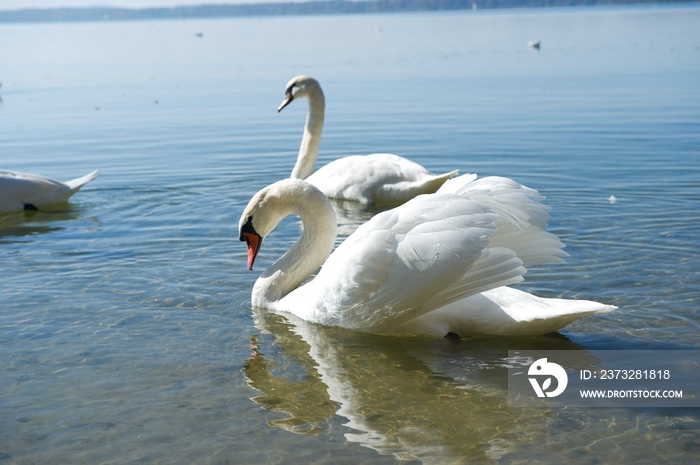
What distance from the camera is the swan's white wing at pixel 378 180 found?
1024 centimetres

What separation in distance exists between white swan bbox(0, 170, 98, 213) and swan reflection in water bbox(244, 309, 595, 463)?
5287 millimetres

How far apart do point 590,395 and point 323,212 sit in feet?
8.55

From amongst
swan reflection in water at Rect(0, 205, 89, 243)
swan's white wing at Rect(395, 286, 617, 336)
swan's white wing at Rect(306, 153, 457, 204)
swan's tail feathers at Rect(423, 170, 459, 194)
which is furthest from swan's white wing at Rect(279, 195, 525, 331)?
swan reflection in water at Rect(0, 205, 89, 243)

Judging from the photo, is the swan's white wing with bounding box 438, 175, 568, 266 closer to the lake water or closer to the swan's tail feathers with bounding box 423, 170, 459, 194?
the lake water

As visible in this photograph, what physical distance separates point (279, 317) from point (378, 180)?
163 inches

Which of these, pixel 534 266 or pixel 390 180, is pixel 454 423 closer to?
pixel 534 266

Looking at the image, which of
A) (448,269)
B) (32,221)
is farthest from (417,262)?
(32,221)

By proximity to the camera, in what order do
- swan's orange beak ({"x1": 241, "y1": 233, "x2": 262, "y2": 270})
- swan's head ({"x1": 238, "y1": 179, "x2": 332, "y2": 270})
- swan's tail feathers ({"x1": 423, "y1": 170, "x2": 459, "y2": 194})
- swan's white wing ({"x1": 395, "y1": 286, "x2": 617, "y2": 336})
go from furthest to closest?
1. swan's tail feathers ({"x1": 423, "y1": 170, "x2": 459, "y2": 194})
2. swan's orange beak ({"x1": 241, "y1": 233, "x2": 262, "y2": 270})
3. swan's head ({"x1": 238, "y1": 179, "x2": 332, "y2": 270})
4. swan's white wing ({"x1": 395, "y1": 286, "x2": 617, "y2": 336})

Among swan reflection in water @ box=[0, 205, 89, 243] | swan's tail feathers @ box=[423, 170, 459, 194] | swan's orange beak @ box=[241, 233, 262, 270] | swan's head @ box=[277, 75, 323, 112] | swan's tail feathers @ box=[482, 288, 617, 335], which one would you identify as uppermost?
swan's head @ box=[277, 75, 323, 112]

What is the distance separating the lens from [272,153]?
1437cm

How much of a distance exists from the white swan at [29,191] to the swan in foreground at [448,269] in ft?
18.1

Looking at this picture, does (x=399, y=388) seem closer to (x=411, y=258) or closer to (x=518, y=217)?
(x=411, y=258)

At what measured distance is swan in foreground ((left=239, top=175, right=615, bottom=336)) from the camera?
5246mm

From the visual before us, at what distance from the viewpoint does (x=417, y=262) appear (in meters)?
5.34
